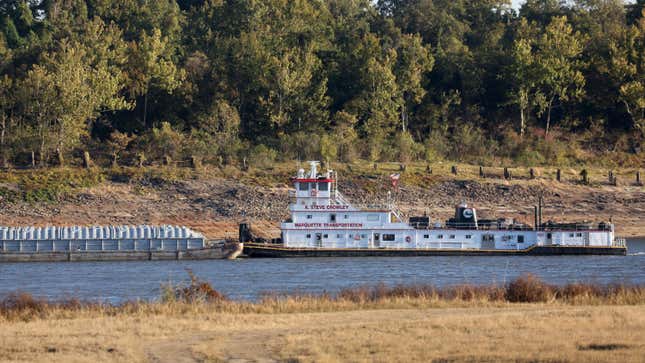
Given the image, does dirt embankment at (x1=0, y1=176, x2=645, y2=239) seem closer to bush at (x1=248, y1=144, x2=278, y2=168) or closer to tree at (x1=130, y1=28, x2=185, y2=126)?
bush at (x1=248, y1=144, x2=278, y2=168)

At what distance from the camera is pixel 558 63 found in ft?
394

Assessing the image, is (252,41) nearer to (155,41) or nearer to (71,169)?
(155,41)

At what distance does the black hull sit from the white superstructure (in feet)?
1.96

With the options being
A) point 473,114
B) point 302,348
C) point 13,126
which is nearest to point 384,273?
point 302,348

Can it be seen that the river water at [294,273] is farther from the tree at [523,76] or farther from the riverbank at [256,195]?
the tree at [523,76]

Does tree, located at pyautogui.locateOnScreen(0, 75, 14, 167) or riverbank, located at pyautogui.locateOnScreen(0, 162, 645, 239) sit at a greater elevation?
tree, located at pyautogui.locateOnScreen(0, 75, 14, 167)

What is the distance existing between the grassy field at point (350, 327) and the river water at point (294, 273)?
891 cm

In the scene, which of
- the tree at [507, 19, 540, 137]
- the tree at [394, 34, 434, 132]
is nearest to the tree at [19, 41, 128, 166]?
the tree at [394, 34, 434, 132]

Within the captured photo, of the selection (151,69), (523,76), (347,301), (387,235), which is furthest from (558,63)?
(347,301)

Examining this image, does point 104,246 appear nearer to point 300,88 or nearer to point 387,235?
point 387,235

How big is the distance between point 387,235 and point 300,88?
39393mm

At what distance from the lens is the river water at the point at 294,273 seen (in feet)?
195

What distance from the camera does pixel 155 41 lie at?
384 ft

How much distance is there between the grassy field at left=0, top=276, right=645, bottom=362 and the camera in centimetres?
3369
